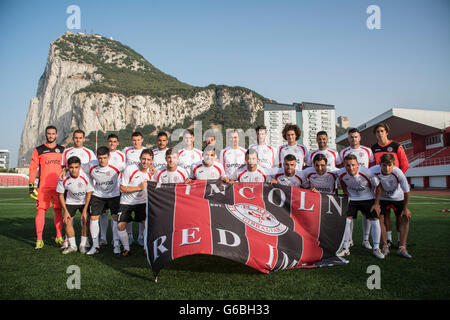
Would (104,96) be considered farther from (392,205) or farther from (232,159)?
(392,205)

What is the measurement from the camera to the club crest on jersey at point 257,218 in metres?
3.85

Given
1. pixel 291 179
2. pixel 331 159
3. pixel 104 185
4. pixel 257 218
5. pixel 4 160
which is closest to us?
pixel 257 218

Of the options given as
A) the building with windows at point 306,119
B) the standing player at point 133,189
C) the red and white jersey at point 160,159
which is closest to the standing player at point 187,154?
the red and white jersey at point 160,159

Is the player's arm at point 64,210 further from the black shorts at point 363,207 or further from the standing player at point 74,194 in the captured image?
the black shorts at point 363,207

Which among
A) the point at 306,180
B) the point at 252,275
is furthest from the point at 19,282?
the point at 306,180

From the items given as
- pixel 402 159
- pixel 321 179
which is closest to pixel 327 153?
pixel 321 179

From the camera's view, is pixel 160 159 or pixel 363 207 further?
pixel 160 159

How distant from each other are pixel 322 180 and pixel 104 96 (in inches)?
4546

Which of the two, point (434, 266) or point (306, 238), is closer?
point (434, 266)

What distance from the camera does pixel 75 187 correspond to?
5121mm

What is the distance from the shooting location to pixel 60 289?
324 cm
